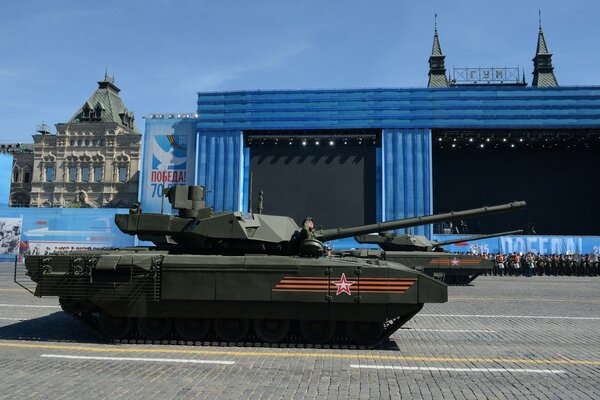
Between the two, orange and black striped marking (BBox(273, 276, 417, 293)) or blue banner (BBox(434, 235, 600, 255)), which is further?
blue banner (BBox(434, 235, 600, 255))

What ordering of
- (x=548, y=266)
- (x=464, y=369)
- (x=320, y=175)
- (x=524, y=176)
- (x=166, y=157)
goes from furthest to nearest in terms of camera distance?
(x=166, y=157) → (x=524, y=176) → (x=320, y=175) → (x=548, y=266) → (x=464, y=369)

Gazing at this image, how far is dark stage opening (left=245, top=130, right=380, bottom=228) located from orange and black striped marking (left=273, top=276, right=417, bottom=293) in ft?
105

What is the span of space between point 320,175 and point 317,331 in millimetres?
33145

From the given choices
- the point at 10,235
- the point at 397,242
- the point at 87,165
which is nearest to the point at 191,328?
the point at 397,242

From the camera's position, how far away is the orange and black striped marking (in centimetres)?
930

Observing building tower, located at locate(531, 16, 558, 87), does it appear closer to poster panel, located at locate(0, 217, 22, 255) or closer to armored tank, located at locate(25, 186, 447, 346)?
armored tank, located at locate(25, 186, 447, 346)

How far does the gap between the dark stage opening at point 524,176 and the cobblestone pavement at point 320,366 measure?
111ft

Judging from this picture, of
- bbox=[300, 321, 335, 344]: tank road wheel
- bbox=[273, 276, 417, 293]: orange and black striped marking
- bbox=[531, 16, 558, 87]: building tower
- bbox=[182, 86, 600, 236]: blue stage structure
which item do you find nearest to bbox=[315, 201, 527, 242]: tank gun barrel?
bbox=[273, 276, 417, 293]: orange and black striped marking

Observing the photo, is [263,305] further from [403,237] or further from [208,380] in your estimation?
[403,237]

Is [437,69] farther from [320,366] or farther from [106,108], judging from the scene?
[320,366]

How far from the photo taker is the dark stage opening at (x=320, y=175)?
4197 cm

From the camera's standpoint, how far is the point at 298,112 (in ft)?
140

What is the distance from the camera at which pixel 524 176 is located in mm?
44500

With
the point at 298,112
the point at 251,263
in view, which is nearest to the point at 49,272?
the point at 251,263
